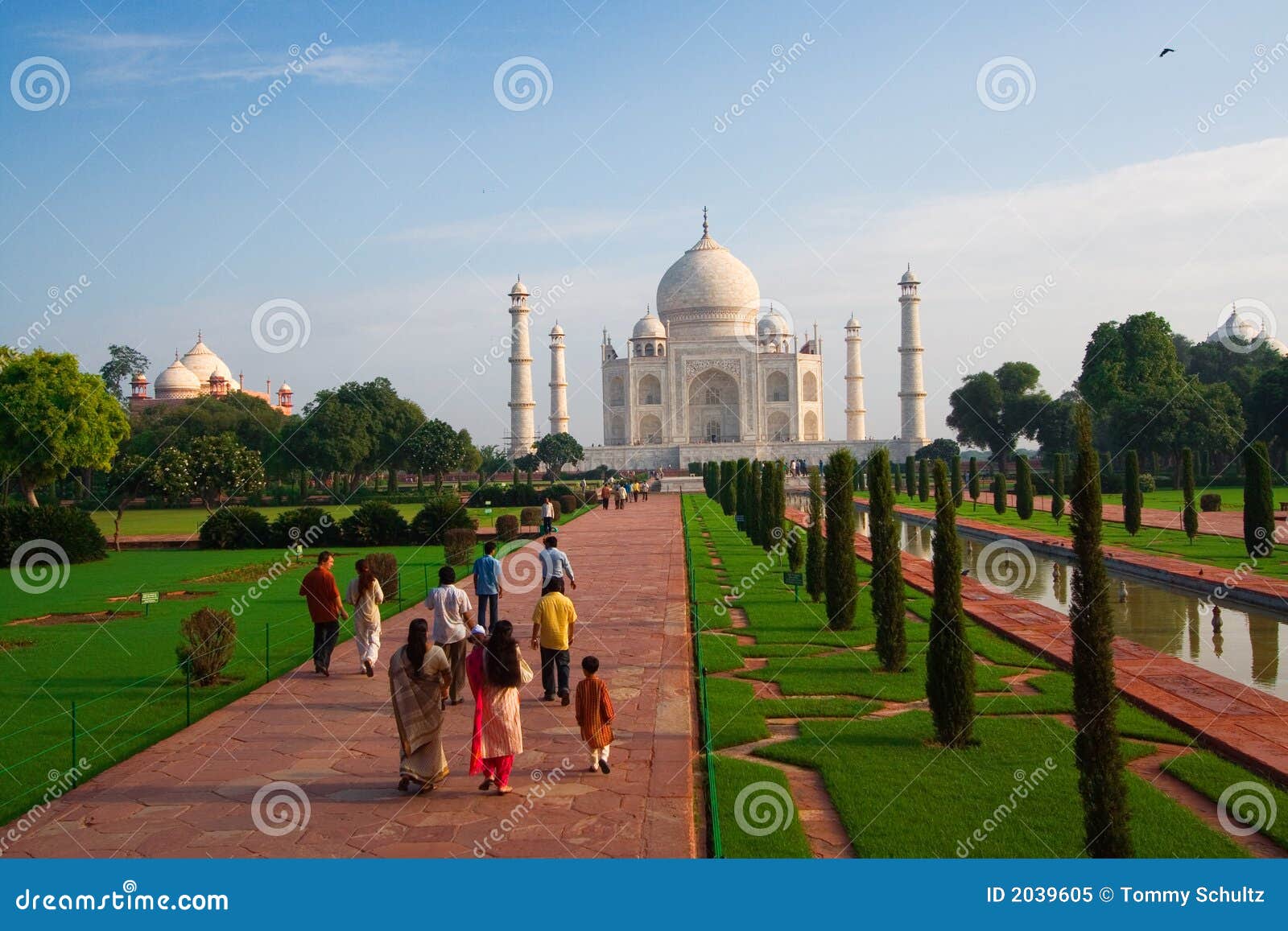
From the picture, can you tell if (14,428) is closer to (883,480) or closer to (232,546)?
(232,546)

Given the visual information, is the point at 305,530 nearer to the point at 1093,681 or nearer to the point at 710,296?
the point at 1093,681

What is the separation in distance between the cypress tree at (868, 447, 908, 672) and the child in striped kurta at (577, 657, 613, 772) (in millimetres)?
2619

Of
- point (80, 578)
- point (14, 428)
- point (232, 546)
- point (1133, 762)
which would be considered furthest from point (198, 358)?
point (1133, 762)

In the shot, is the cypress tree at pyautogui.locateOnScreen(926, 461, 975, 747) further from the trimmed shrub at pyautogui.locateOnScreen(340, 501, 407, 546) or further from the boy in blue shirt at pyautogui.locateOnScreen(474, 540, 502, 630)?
the trimmed shrub at pyautogui.locateOnScreen(340, 501, 407, 546)

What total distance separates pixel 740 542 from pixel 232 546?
305 inches

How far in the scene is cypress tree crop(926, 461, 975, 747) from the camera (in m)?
5.07

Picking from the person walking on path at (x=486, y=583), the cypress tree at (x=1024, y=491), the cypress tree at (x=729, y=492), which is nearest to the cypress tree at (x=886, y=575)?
the person walking on path at (x=486, y=583)

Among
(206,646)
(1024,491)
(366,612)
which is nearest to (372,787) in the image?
(366,612)

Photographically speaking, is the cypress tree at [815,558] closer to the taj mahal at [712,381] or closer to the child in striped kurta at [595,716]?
the child in striped kurta at [595,716]

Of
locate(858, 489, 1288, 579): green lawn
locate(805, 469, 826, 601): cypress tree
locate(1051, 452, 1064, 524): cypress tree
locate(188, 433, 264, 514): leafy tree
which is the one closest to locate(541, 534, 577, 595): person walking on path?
locate(805, 469, 826, 601): cypress tree

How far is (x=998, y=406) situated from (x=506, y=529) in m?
31.9

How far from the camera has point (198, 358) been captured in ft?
177

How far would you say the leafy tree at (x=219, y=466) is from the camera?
742 inches

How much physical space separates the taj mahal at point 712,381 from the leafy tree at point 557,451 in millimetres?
2976
